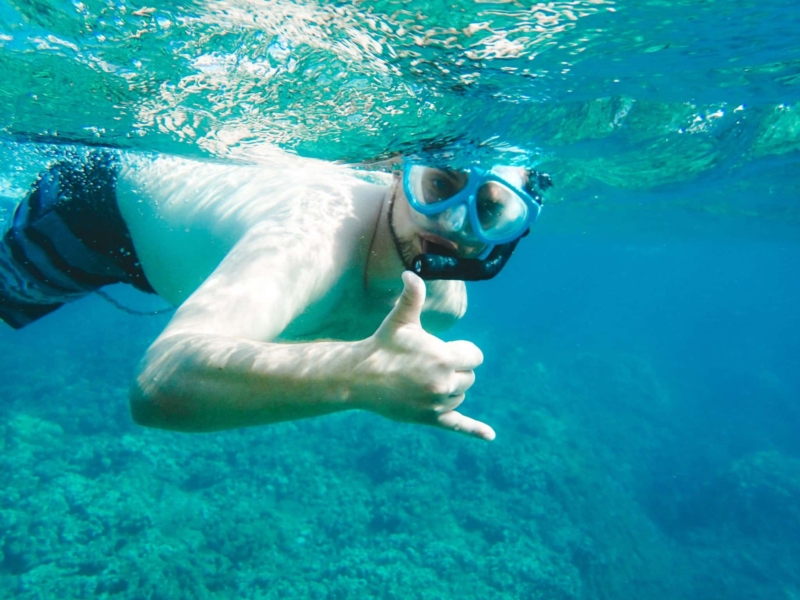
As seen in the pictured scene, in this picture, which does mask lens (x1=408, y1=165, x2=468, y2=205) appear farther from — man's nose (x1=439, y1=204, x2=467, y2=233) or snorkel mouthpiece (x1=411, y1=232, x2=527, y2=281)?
snorkel mouthpiece (x1=411, y1=232, x2=527, y2=281)

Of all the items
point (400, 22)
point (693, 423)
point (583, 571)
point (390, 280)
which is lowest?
point (693, 423)

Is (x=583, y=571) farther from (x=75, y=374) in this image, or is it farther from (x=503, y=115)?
(x=75, y=374)

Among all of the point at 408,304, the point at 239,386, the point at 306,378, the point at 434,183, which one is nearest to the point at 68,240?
the point at 434,183

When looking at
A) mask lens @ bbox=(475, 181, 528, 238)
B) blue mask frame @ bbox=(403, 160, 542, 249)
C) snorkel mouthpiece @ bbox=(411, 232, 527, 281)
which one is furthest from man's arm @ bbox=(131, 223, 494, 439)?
mask lens @ bbox=(475, 181, 528, 238)

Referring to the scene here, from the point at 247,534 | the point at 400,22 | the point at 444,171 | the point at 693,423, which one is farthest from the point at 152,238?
the point at 693,423

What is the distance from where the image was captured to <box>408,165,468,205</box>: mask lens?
3375 millimetres

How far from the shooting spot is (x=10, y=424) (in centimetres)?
1504

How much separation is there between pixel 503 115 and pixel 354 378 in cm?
585

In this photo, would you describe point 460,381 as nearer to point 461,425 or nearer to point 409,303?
point 461,425

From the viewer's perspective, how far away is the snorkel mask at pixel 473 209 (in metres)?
3.33

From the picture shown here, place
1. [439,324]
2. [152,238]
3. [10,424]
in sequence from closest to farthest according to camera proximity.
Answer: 1. [152,238]
2. [439,324]
3. [10,424]

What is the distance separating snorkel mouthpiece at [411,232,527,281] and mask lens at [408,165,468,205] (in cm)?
40

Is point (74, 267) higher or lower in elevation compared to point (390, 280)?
lower

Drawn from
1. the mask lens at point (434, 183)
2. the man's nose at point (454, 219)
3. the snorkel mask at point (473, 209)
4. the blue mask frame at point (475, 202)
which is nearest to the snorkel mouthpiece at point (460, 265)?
the snorkel mask at point (473, 209)
